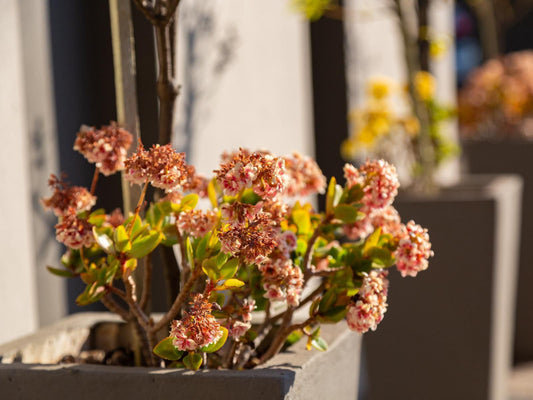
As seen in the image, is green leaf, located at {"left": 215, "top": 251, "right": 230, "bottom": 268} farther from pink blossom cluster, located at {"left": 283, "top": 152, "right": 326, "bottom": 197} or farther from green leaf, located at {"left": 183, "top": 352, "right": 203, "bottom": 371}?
pink blossom cluster, located at {"left": 283, "top": 152, "right": 326, "bottom": 197}

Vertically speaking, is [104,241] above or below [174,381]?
above

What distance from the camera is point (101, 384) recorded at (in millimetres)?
1078

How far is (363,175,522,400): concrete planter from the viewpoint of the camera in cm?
254

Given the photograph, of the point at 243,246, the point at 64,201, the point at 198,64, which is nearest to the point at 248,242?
the point at 243,246

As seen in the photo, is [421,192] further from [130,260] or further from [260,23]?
[130,260]

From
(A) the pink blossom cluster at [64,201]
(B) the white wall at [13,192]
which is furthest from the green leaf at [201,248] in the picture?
(B) the white wall at [13,192]

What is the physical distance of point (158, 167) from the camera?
1057 mm

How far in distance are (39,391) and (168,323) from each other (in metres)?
0.24

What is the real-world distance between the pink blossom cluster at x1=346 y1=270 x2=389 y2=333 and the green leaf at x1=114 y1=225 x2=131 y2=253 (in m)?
0.34

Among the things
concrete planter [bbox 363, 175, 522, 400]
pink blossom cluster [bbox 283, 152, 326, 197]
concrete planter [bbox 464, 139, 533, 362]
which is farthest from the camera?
concrete planter [bbox 464, 139, 533, 362]

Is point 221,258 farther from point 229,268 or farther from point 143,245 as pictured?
point 143,245

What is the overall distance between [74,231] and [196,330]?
26 cm

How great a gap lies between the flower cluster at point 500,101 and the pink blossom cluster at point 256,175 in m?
3.47

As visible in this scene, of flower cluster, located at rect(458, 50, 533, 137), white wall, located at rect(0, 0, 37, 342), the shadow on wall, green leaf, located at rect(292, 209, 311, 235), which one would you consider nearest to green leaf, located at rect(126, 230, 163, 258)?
green leaf, located at rect(292, 209, 311, 235)
